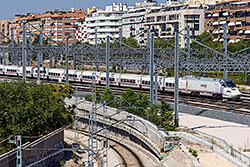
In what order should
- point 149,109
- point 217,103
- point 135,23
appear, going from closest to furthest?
point 149,109 < point 217,103 < point 135,23

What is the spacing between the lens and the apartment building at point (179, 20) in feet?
359

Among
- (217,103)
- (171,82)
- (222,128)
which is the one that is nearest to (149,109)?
(222,128)

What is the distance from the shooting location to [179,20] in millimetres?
110438

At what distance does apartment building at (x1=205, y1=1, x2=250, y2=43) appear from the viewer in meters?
99.2

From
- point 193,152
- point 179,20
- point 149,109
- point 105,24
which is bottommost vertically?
point 193,152

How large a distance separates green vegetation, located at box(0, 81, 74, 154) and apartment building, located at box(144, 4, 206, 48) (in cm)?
7495

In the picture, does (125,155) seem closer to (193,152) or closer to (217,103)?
(193,152)

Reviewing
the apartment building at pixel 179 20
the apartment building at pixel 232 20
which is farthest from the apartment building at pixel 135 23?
the apartment building at pixel 232 20

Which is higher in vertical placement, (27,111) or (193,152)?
(27,111)

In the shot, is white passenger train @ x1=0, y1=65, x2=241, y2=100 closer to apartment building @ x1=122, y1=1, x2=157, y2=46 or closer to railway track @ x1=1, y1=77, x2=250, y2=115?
railway track @ x1=1, y1=77, x2=250, y2=115

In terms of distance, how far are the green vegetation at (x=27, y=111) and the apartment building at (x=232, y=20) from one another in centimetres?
6927

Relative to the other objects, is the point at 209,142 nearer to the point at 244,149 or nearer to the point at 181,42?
the point at 244,149

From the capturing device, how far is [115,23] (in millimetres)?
155500

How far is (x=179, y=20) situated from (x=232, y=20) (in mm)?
13457
